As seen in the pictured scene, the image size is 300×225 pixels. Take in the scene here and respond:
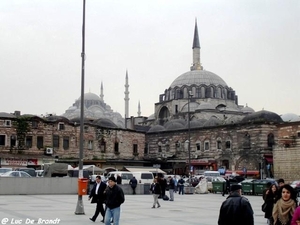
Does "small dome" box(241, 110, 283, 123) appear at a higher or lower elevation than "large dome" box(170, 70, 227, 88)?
lower

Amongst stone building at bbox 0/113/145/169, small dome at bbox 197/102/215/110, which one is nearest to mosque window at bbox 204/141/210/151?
stone building at bbox 0/113/145/169

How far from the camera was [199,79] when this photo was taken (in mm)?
76688

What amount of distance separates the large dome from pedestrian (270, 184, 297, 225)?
228 feet

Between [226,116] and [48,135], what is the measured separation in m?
31.1

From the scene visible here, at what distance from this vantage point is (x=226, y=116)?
71.7 metres

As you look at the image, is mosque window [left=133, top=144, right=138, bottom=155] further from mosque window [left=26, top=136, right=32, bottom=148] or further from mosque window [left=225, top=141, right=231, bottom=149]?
mosque window [left=26, top=136, right=32, bottom=148]

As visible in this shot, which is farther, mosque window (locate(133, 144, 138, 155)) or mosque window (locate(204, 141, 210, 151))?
mosque window (locate(133, 144, 138, 155))

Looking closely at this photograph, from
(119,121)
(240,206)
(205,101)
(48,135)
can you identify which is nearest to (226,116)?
(205,101)

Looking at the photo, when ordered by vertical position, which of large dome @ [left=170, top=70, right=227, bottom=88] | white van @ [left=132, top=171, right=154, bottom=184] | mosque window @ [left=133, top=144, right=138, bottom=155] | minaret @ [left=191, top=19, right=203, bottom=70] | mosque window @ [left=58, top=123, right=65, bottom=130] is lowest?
white van @ [left=132, top=171, right=154, bottom=184]

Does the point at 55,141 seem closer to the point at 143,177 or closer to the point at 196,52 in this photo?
the point at 143,177

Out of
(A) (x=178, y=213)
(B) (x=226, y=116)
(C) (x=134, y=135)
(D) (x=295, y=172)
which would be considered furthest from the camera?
(B) (x=226, y=116)

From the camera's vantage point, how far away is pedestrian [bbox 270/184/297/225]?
22.4 ft

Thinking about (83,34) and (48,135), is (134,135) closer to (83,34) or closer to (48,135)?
(48,135)

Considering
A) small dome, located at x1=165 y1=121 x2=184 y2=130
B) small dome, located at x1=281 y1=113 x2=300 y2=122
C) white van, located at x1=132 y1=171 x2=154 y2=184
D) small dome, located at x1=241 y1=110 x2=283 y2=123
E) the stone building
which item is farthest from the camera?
small dome, located at x1=281 y1=113 x2=300 y2=122
